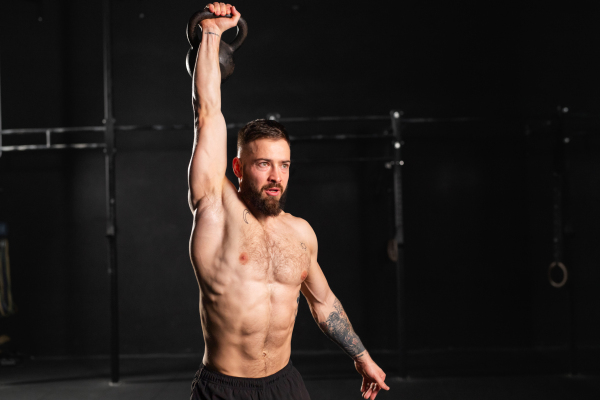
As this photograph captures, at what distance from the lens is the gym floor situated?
12.5ft

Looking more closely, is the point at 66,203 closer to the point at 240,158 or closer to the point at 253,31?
the point at 253,31

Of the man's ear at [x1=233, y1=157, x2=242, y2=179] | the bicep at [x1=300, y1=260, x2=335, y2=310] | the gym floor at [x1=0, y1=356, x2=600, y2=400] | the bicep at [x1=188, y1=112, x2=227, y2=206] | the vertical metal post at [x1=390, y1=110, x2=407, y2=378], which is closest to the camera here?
the bicep at [x1=188, y1=112, x2=227, y2=206]

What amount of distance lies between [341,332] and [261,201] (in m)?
0.64

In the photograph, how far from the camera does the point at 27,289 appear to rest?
5.07 meters

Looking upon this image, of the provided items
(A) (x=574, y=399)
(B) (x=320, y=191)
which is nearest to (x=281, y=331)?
(A) (x=574, y=399)

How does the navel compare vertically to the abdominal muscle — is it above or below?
above

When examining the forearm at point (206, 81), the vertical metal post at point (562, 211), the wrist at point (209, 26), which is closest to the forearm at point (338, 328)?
the forearm at point (206, 81)

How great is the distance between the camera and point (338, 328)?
204cm

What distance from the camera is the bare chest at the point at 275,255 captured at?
1781 millimetres

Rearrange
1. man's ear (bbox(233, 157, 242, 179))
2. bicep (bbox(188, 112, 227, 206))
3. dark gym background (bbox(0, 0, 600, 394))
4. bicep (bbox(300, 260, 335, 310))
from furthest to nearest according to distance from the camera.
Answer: dark gym background (bbox(0, 0, 600, 394))
bicep (bbox(300, 260, 335, 310))
man's ear (bbox(233, 157, 242, 179))
bicep (bbox(188, 112, 227, 206))

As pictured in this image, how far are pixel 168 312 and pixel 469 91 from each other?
3.68 m

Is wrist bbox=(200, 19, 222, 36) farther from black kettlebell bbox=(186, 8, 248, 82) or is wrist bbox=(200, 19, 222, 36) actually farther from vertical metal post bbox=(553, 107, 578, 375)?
Result: vertical metal post bbox=(553, 107, 578, 375)

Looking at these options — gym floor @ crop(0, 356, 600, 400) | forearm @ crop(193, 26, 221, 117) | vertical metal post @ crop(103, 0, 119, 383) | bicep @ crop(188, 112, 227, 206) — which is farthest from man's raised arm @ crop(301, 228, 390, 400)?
vertical metal post @ crop(103, 0, 119, 383)

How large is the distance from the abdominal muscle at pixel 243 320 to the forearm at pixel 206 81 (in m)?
0.55
